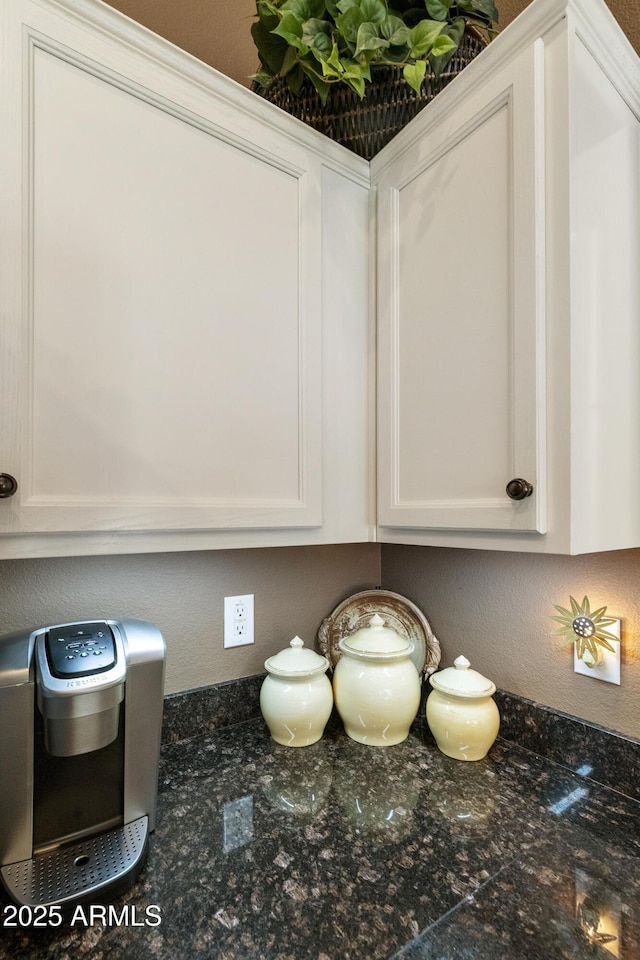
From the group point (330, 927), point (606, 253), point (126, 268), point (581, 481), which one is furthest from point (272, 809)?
point (606, 253)

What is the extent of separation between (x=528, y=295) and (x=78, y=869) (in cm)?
104

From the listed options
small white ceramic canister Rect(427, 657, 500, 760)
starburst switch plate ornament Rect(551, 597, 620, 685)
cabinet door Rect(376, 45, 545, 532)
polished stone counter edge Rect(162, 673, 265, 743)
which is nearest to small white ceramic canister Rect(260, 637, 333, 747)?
polished stone counter edge Rect(162, 673, 265, 743)

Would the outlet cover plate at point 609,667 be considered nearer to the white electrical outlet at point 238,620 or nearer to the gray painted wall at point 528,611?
the gray painted wall at point 528,611

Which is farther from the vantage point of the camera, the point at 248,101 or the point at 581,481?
the point at 248,101

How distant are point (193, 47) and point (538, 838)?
1.90 metres

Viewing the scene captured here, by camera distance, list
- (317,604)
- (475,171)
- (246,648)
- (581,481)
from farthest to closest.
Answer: (317,604) → (246,648) → (475,171) → (581,481)

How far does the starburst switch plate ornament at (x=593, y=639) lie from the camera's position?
0.94 meters

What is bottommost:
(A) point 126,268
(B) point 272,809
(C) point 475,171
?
(B) point 272,809

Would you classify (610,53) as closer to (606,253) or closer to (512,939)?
(606,253)

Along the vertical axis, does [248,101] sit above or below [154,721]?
above

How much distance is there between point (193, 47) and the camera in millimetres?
1316

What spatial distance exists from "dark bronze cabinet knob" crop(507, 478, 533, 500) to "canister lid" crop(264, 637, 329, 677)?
57 cm

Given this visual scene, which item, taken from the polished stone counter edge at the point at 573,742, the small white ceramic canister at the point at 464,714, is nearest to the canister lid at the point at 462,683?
the small white ceramic canister at the point at 464,714

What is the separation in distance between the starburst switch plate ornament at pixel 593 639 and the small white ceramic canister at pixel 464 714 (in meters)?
0.18
